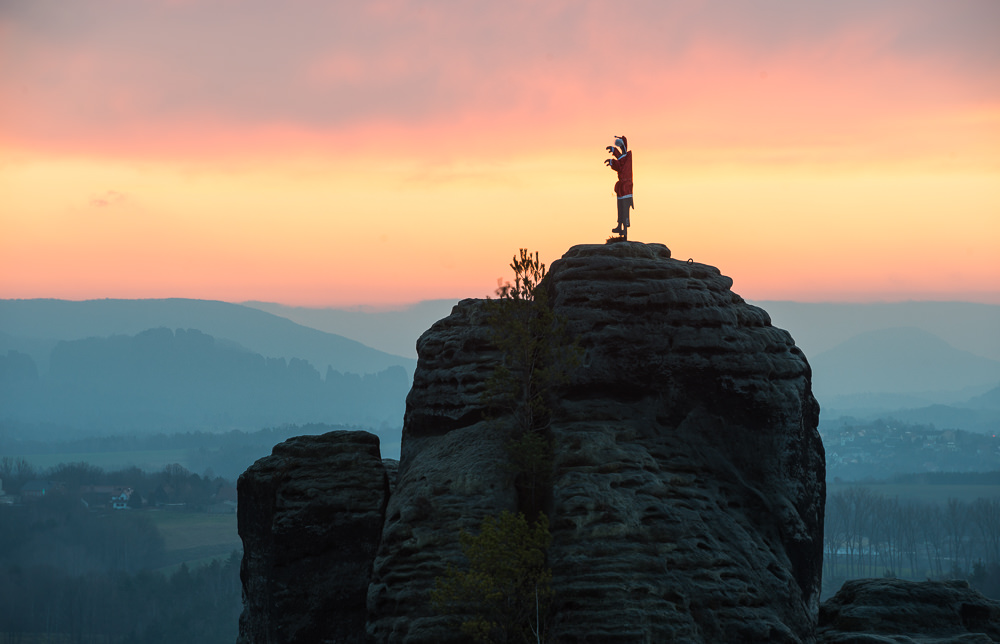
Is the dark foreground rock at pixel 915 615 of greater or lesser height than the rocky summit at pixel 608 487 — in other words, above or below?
below

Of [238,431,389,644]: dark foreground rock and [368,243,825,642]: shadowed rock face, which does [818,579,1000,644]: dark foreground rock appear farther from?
[238,431,389,644]: dark foreground rock

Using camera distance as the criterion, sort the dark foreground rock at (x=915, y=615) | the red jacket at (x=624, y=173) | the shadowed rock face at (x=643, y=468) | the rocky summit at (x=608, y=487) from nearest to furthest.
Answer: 1. the shadowed rock face at (x=643, y=468)
2. the rocky summit at (x=608, y=487)
3. the dark foreground rock at (x=915, y=615)
4. the red jacket at (x=624, y=173)

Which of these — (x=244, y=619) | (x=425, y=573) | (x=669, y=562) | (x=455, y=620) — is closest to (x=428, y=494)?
(x=425, y=573)

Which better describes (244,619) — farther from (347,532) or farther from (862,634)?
(862,634)

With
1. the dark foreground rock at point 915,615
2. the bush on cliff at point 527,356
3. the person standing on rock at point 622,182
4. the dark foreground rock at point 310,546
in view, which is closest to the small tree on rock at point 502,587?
the bush on cliff at point 527,356

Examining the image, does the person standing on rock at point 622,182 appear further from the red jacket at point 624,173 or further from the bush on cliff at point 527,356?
the bush on cliff at point 527,356

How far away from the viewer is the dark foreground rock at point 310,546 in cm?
4609

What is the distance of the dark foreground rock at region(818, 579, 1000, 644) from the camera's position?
1695 inches

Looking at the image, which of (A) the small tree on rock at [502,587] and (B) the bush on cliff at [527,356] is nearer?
(A) the small tree on rock at [502,587]

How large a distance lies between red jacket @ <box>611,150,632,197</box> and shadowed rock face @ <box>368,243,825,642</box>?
3.81 metres

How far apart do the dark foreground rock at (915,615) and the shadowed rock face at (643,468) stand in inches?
86.4

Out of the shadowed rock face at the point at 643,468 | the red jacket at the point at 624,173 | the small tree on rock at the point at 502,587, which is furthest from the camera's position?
the red jacket at the point at 624,173

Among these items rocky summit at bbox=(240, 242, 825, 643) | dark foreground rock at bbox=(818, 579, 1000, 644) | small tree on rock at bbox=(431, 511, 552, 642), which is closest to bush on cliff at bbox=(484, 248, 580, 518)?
rocky summit at bbox=(240, 242, 825, 643)

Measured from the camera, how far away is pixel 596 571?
36719 millimetres
